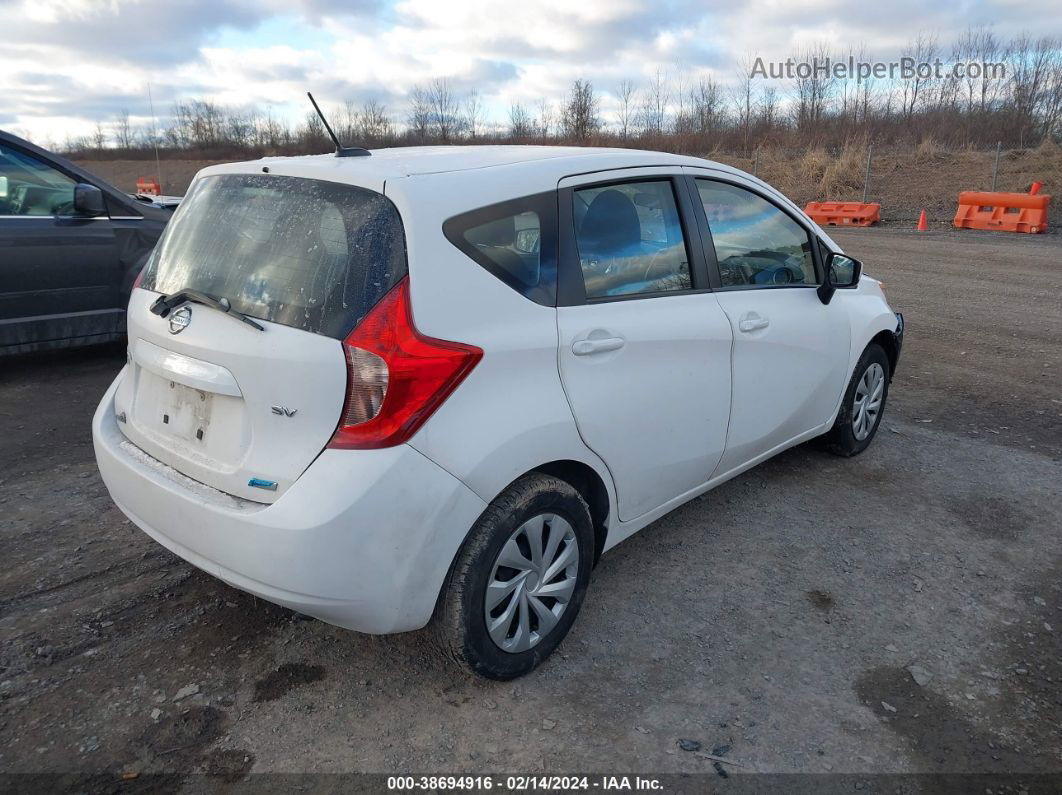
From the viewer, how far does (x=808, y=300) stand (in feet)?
13.5

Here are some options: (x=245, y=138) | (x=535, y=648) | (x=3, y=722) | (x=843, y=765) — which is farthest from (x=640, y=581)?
(x=245, y=138)

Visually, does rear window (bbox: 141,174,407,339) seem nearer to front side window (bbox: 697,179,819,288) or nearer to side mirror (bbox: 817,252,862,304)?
front side window (bbox: 697,179,819,288)

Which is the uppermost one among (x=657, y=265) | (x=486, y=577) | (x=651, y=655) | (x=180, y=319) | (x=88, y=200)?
(x=88, y=200)

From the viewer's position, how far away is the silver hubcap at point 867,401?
4758 mm

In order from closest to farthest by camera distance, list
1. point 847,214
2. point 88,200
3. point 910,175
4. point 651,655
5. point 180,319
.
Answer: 1. point 180,319
2. point 651,655
3. point 88,200
4. point 847,214
5. point 910,175

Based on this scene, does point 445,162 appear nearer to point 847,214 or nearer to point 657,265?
point 657,265

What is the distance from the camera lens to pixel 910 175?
80.1 feet

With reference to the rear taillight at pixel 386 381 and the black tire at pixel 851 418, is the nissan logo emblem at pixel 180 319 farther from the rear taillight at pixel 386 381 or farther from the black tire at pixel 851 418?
the black tire at pixel 851 418

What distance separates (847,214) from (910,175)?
6.68 meters

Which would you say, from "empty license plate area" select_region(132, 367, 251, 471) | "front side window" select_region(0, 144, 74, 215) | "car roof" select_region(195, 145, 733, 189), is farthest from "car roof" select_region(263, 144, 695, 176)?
"front side window" select_region(0, 144, 74, 215)

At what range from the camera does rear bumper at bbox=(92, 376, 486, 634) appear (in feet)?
7.65

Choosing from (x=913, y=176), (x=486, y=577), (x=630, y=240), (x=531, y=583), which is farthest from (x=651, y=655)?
(x=913, y=176)

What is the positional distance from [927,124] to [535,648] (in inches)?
1506

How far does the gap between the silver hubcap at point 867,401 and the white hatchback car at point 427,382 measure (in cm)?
160
